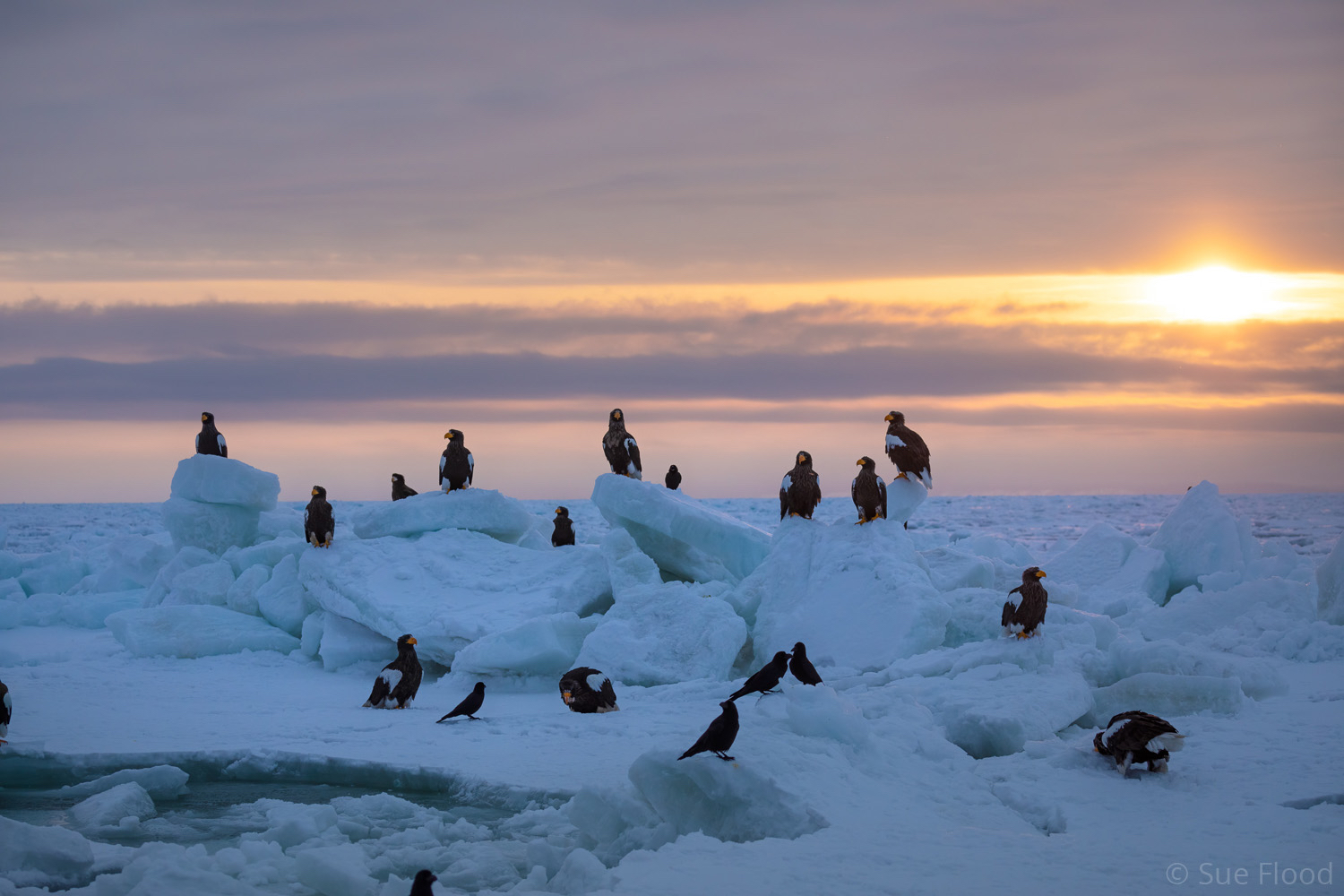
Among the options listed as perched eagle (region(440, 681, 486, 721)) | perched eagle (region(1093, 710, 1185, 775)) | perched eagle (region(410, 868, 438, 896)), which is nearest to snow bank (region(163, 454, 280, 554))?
perched eagle (region(440, 681, 486, 721))

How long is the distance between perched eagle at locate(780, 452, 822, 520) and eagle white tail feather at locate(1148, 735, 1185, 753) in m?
6.74

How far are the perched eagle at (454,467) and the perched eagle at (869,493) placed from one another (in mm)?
6201

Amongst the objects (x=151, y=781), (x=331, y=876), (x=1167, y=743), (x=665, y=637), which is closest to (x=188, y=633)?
(x=151, y=781)

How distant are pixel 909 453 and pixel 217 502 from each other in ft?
36.5

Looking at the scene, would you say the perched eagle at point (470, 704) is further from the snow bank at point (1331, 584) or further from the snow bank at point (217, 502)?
the snow bank at point (1331, 584)

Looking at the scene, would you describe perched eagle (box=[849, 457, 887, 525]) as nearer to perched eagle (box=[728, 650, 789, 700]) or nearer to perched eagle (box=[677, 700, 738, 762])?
perched eagle (box=[728, 650, 789, 700])

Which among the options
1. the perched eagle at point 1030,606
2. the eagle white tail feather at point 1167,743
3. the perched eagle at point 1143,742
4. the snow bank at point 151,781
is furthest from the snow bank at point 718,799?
the perched eagle at point 1030,606

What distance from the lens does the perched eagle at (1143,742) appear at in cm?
729

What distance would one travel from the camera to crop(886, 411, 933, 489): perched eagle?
13867 millimetres

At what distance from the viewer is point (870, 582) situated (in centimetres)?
1210

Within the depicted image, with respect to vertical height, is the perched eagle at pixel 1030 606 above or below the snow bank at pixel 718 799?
above

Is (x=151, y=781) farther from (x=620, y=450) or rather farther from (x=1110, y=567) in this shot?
(x=1110, y=567)

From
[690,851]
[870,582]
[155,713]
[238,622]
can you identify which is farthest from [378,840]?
[238,622]

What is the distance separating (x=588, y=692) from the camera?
10.1m
